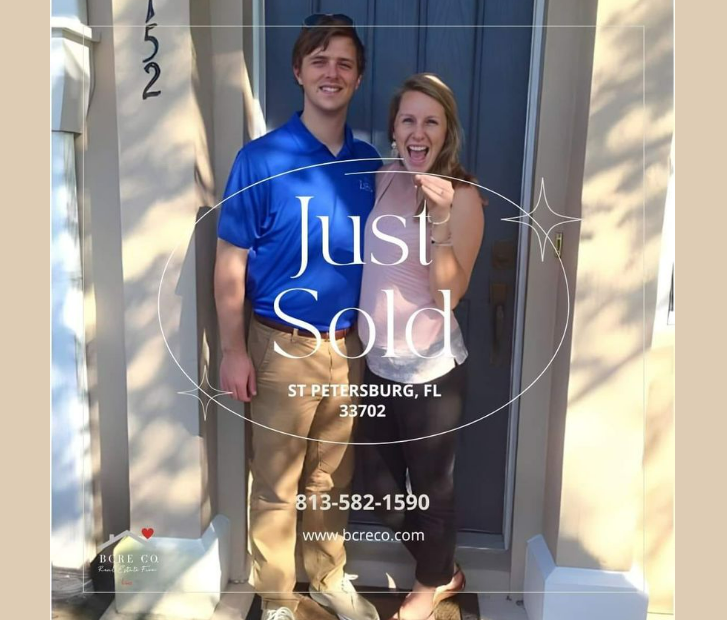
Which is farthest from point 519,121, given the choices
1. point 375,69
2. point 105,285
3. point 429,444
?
point 105,285

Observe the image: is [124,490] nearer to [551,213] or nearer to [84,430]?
[84,430]

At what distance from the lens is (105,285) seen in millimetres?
2227

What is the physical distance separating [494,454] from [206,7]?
1620 millimetres

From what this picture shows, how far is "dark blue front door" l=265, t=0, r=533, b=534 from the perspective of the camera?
2.03 metres

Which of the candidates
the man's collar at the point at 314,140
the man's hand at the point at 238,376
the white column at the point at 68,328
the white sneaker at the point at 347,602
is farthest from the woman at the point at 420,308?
the white column at the point at 68,328

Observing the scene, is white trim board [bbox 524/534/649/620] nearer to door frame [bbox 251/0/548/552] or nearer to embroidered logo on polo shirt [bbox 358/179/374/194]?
door frame [bbox 251/0/548/552]

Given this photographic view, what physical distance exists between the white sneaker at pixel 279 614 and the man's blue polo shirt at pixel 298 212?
96 cm

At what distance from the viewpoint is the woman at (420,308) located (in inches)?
80.4

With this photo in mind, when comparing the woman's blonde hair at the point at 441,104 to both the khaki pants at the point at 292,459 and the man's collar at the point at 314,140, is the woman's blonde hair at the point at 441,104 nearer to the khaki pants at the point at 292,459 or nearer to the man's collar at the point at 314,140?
the man's collar at the point at 314,140

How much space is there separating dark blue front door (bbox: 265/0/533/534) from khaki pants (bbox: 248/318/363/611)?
46cm

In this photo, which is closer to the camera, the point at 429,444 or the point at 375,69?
→ the point at 375,69

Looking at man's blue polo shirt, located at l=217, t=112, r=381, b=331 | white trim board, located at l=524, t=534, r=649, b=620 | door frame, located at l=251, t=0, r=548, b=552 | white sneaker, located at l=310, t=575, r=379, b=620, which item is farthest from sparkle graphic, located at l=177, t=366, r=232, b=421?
white trim board, located at l=524, t=534, r=649, b=620

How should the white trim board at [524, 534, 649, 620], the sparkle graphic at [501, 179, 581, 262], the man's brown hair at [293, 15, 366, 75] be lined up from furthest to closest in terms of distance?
the white trim board at [524, 534, 649, 620], the sparkle graphic at [501, 179, 581, 262], the man's brown hair at [293, 15, 366, 75]

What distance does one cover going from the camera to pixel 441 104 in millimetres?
2037
